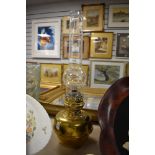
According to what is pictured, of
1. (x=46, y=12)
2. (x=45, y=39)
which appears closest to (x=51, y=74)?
(x=45, y=39)

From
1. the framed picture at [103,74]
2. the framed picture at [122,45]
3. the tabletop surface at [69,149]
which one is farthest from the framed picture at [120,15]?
the tabletop surface at [69,149]

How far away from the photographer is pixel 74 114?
53cm

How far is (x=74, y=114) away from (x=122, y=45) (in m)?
0.33

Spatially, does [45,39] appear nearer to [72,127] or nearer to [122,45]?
[122,45]

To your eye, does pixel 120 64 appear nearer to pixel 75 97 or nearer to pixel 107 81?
pixel 107 81

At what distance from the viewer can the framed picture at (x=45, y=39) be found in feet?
2.51

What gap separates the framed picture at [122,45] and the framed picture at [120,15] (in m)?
0.04

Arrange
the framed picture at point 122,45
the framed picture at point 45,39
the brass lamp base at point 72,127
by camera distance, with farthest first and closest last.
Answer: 1. the framed picture at point 45,39
2. the framed picture at point 122,45
3. the brass lamp base at point 72,127

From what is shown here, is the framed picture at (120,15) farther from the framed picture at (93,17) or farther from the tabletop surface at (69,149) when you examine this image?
the tabletop surface at (69,149)

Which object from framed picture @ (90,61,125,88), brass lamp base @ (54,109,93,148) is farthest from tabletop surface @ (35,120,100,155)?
framed picture @ (90,61,125,88)

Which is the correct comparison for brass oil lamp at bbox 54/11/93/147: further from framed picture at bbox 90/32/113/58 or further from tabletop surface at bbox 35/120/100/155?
framed picture at bbox 90/32/113/58

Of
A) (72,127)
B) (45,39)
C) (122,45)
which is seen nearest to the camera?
(72,127)

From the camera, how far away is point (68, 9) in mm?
757
